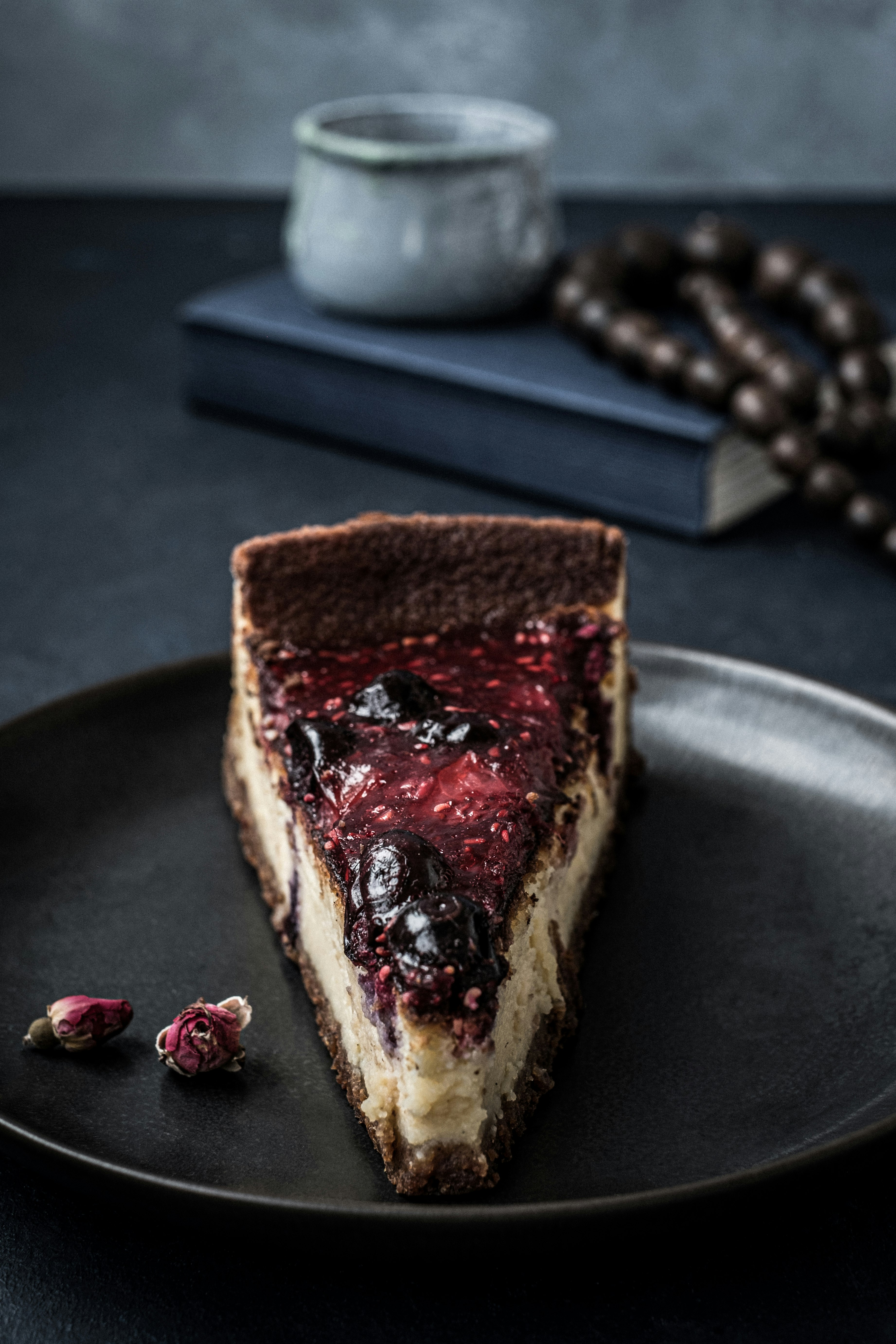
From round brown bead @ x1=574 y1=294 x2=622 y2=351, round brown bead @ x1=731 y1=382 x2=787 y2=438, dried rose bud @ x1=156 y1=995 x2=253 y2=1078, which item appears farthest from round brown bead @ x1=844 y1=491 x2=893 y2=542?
dried rose bud @ x1=156 y1=995 x2=253 y2=1078

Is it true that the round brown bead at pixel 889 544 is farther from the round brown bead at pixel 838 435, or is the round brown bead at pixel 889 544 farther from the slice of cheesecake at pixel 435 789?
the slice of cheesecake at pixel 435 789

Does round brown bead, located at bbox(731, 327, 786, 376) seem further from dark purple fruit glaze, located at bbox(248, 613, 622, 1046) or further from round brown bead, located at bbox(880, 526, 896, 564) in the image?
dark purple fruit glaze, located at bbox(248, 613, 622, 1046)

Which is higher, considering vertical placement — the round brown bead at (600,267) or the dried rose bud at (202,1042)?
the round brown bead at (600,267)

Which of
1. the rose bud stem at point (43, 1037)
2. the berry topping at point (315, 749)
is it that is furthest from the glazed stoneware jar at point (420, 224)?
the rose bud stem at point (43, 1037)

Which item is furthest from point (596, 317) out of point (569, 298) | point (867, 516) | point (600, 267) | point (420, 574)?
point (420, 574)

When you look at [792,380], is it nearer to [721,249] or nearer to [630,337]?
[630,337]

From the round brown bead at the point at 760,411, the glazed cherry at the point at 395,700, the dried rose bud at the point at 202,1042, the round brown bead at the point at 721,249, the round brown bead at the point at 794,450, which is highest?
the round brown bead at the point at 721,249

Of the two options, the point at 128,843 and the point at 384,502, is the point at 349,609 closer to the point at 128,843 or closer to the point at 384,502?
the point at 128,843

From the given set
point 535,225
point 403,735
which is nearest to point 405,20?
point 535,225
